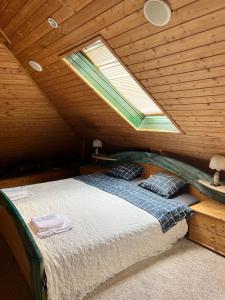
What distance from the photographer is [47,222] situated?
7.41 ft

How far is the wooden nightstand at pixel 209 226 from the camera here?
259 centimetres

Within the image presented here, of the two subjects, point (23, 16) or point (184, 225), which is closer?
point (23, 16)

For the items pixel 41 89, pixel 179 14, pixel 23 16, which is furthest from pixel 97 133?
pixel 179 14

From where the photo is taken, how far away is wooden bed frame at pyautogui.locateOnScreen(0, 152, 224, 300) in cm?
175

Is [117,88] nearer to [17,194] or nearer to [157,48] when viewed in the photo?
[157,48]

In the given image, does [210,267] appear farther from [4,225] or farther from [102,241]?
[4,225]

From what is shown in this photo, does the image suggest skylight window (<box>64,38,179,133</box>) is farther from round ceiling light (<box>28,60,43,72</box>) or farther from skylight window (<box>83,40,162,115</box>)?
round ceiling light (<box>28,60,43,72</box>)

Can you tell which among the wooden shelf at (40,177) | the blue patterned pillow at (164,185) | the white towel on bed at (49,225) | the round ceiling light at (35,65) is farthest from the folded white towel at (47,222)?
the wooden shelf at (40,177)

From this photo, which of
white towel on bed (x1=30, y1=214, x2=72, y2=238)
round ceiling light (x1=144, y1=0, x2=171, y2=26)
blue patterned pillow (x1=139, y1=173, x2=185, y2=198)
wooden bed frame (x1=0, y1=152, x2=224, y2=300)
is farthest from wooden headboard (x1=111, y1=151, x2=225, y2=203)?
round ceiling light (x1=144, y1=0, x2=171, y2=26)

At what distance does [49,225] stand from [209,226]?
5.46 feet

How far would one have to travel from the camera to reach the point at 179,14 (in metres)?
1.50

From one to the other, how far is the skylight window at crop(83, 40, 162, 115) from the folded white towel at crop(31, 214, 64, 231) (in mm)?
1534

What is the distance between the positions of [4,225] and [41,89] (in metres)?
2.09

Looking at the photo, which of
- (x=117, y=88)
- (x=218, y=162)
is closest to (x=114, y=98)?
(x=117, y=88)
